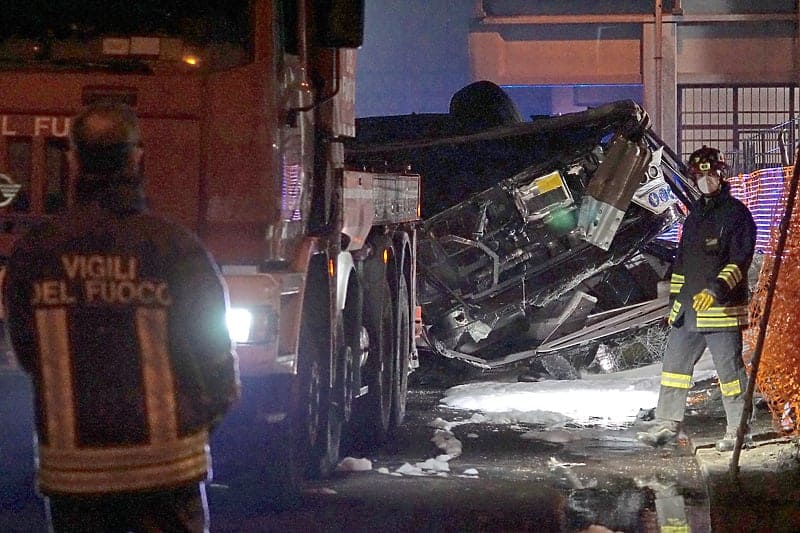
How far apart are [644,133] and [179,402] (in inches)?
334

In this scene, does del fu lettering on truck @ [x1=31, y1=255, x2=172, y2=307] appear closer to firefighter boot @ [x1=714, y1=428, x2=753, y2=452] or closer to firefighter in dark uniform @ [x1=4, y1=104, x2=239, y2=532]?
firefighter in dark uniform @ [x1=4, y1=104, x2=239, y2=532]

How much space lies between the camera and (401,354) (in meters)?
10.0

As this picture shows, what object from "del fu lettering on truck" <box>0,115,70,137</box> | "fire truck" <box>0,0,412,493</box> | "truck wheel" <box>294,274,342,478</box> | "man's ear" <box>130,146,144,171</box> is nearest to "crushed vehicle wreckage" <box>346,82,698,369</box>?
"truck wheel" <box>294,274,342,478</box>

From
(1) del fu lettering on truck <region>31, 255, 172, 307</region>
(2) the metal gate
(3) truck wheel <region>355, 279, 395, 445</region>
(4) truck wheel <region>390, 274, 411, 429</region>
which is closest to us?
(1) del fu lettering on truck <region>31, 255, 172, 307</region>

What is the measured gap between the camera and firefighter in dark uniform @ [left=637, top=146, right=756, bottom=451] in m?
8.15

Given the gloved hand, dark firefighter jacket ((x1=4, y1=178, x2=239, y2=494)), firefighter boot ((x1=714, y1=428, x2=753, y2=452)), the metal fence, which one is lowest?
firefighter boot ((x1=714, y1=428, x2=753, y2=452))

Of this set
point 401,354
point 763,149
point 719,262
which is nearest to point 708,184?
point 719,262

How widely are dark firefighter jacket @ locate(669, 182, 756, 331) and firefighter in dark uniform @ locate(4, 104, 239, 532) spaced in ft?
17.3

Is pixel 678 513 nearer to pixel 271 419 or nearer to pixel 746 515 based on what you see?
pixel 746 515

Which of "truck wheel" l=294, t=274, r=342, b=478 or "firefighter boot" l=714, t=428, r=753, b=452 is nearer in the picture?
"truck wheel" l=294, t=274, r=342, b=478

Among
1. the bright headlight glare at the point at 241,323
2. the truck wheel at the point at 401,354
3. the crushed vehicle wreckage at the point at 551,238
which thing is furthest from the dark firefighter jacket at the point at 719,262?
the bright headlight glare at the point at 241,323

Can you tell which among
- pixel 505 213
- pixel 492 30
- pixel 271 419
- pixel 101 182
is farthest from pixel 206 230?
pixel 492 30

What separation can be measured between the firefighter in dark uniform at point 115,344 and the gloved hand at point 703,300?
5187mm

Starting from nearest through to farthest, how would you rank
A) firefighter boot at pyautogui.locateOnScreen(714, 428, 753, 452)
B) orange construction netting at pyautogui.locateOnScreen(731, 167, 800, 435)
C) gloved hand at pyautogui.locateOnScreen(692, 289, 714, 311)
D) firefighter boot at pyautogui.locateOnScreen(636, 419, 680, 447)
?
firefighter boot at pyautogui.locateOnScreen(714, 428, 753, 452), gloved hand at pyautogui.locateOnScreen(692, 289, 714, 311), orange construction netting at pyautogui.locateOnScreen(731, 167, 800, 435), firefighter boot at pyautogui.locateOnScreen(636, 419, 680, 447)
